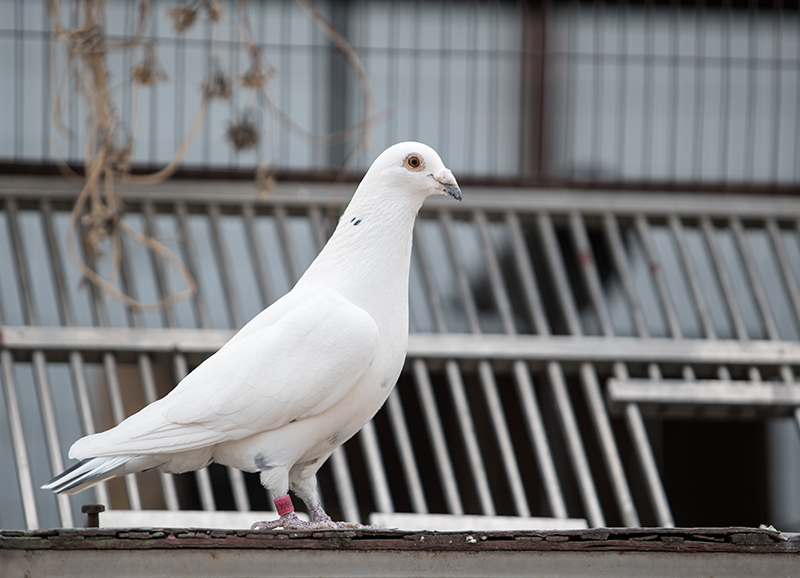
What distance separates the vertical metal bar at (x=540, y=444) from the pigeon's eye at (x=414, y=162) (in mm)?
1563

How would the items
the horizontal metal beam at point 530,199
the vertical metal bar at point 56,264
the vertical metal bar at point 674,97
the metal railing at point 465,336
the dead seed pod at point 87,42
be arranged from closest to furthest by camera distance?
the dead seed pod at point 87,42 < the metal railing at point 465,336 < the vertical metal bar at point 56,264 < the horizontal metal beam at point 530,199 < the vertical metal bar at point 674,97

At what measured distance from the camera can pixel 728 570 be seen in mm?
1715

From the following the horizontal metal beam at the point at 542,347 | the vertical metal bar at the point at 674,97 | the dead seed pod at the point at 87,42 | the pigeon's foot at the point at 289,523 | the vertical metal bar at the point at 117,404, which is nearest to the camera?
the pigeon's foot at the point at 289,523

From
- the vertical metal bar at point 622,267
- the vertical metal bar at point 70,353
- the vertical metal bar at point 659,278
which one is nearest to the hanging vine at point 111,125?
the vertical metal bar at point 70,353

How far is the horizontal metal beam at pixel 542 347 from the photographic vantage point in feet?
12.3

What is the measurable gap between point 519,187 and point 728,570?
282 centimetres

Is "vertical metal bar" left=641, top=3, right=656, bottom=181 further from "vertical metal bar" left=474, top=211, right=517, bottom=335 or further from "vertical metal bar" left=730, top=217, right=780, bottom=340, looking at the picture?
"vertical metal bar" left=474, top=211, right=517, bottom=335

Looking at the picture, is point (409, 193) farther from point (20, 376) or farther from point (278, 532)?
point (20, 376)

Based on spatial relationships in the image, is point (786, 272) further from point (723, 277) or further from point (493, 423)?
point (493, 423)

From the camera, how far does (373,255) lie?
7.16 ft

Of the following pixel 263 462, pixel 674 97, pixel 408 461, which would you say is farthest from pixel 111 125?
pixel 674 97

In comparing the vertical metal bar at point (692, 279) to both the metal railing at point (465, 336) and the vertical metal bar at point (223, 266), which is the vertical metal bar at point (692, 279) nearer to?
the metal railing at point (465, 336)

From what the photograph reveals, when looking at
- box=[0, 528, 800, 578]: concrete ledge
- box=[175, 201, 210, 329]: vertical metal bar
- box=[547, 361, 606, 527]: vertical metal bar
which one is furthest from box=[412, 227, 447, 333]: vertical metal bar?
box=[0, 528, 800, 578]: concrete ledge

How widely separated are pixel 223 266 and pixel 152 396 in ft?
2.43
